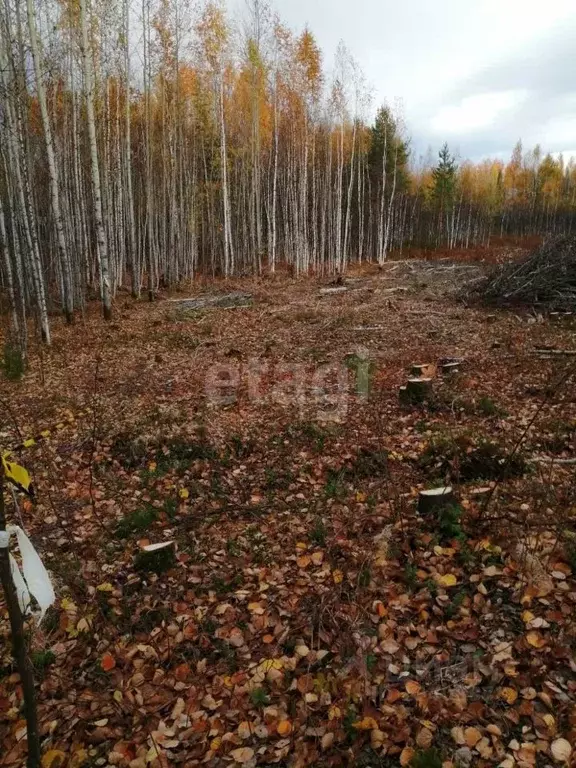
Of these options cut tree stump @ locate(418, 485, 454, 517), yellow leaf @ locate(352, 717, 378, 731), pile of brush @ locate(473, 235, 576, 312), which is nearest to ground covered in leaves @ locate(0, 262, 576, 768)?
yellow leaf @ locate(352, 717, 378, 731)

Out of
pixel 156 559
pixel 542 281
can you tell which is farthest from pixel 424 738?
pixel 542 281

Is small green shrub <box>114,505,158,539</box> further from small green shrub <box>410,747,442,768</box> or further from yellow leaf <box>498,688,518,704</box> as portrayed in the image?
yellow leaf <box>498,688,518,704</box>

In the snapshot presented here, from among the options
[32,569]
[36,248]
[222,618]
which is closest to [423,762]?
[222,618]

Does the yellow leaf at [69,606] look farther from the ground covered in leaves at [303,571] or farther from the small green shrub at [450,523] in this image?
the small green shrub at [450,523]

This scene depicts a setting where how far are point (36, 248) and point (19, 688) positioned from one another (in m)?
9.63

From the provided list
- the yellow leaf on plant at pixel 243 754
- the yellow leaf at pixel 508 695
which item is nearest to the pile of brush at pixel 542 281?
the yellow leaf at pixel 508 695

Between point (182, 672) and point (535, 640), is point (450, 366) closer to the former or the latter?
point (535, 640)

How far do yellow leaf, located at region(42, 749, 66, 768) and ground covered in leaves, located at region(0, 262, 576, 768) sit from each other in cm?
2

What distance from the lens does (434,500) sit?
4.29m

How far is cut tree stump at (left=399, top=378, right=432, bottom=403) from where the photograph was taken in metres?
6.93

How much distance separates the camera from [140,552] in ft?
14.0

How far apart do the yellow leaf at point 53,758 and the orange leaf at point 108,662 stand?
0.55m

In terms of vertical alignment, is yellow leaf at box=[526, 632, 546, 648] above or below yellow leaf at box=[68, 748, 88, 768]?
above

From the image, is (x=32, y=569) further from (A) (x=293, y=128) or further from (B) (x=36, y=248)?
(A) (x=293, y=128)
